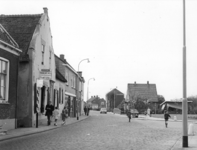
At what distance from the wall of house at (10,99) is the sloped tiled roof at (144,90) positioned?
7304 centimetres

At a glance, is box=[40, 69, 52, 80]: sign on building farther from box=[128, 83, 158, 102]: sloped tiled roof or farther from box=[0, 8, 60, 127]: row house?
box=[128, 83, 158, 102]: sloped tiled roof

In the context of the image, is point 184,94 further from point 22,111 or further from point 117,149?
point 22,111

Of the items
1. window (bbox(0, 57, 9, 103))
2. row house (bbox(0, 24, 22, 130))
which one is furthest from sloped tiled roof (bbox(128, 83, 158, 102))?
window (bbox(0, 57, 9, 103))

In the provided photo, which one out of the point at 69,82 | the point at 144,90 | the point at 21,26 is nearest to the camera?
the point at 21,26

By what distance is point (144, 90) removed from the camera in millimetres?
92000

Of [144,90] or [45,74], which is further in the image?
[144,90]

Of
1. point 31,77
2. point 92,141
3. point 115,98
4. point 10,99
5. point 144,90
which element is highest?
point 31,77

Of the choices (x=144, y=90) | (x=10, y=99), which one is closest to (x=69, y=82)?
(x=10, y=99)

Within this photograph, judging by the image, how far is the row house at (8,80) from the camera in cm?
1734

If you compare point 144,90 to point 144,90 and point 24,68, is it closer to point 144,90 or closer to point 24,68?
point 144,90

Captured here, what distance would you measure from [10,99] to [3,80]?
1390mm

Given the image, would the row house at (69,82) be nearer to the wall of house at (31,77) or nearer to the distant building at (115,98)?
the wall of house at (31,77)

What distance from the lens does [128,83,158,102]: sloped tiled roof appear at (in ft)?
295

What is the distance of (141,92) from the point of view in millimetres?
91438
